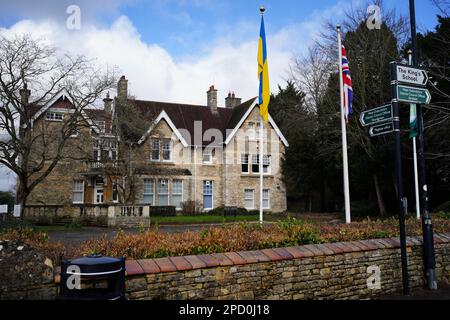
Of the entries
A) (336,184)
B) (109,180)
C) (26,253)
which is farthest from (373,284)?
(336,184)

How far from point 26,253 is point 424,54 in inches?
999

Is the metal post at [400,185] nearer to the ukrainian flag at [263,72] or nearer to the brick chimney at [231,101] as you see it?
the ukrainian flag at [263,72]

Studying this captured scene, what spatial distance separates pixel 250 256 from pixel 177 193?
2930 centimetres

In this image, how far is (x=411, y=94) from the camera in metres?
8.13

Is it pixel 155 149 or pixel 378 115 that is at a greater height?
pixel 155 149

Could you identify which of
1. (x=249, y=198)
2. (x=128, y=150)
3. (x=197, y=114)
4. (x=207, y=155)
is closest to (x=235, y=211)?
(x=249, y=198)

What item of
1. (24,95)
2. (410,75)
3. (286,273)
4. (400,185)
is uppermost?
(24,95)

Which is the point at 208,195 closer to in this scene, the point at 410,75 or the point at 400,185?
the point at 410,75

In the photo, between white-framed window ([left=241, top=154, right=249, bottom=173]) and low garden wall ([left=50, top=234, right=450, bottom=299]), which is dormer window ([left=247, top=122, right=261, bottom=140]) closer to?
white-framed window ([left=241, top=154, right=249, bottom=173])

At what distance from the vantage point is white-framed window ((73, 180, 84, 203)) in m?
33.5

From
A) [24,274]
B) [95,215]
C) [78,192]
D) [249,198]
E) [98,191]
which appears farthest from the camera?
[249,198]

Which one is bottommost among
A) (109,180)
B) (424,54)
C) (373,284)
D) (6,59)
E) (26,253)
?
(373,284)

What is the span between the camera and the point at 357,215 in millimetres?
31984
